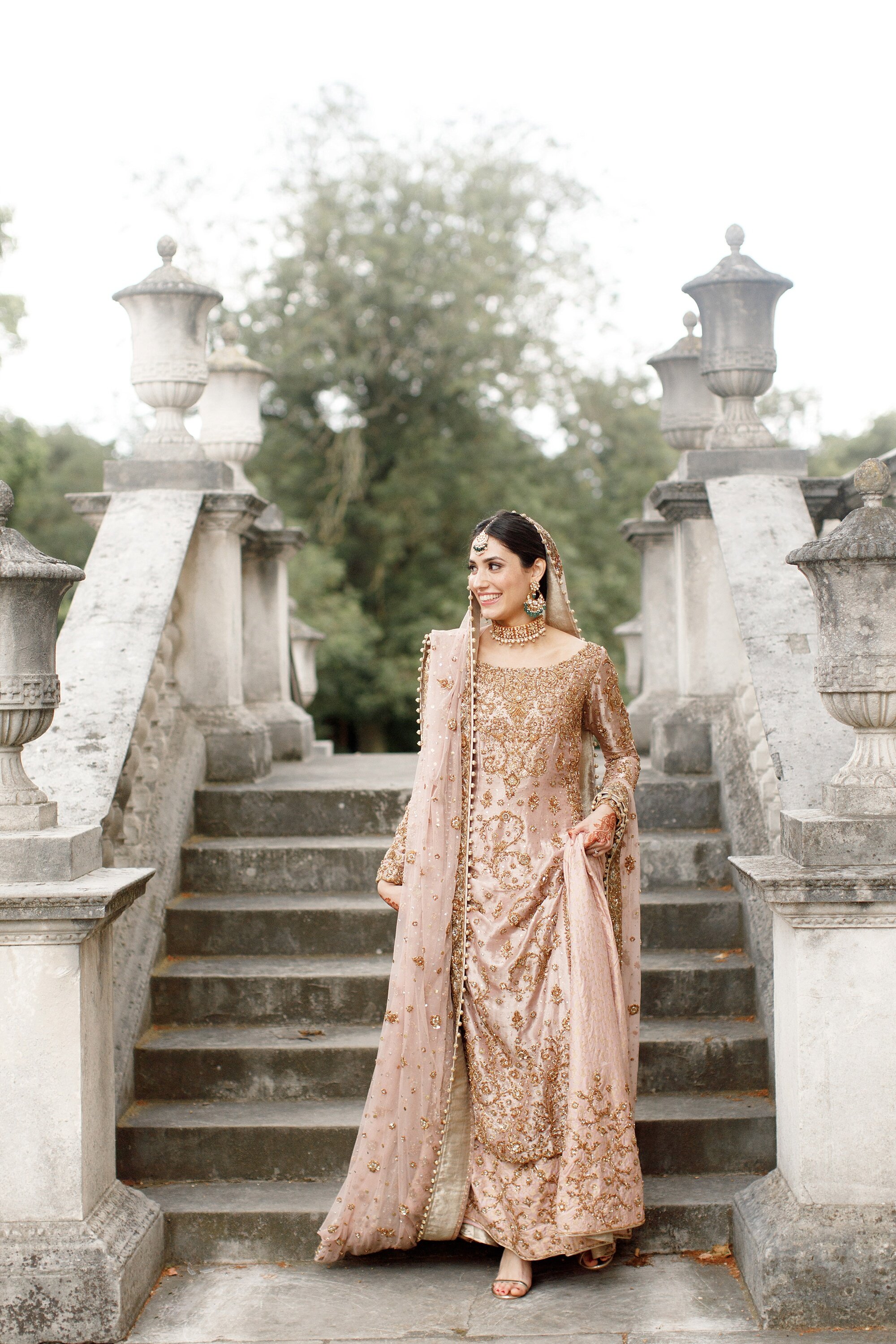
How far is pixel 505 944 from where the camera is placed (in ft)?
10.7

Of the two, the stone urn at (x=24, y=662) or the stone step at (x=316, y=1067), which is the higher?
the stone urn at (x=24, y=662)

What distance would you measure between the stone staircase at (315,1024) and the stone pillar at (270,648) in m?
0.95

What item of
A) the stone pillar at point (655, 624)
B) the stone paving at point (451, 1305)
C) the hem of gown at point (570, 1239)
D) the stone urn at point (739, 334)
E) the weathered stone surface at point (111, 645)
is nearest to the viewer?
the stone paving at point (451, 1305)

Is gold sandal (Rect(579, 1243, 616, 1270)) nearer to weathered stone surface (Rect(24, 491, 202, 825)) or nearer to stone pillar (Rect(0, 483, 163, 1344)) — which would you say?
stone pillar (Rect(0, 483, 163, 1344))

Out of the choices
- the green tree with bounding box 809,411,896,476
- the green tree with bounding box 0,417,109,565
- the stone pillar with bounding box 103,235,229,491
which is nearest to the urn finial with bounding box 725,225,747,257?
the stone pillar with bounding box 103,235,229,491

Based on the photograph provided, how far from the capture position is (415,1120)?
3275 millimetres

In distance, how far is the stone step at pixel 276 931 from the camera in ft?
14.2

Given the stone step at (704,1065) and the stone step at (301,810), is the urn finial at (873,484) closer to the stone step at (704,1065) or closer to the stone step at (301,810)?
the stone step at (704,1065)

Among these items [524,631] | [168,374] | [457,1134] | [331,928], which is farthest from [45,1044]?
[168,374]

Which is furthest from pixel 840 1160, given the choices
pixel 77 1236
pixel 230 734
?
pixel 230 734

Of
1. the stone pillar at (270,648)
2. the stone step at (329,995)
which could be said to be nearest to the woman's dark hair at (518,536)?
the stone step at (329,995)

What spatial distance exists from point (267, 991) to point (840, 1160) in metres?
1.80

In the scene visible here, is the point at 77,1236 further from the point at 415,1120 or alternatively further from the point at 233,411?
the point at 233,411

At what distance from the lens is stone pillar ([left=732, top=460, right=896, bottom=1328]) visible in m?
3.02
